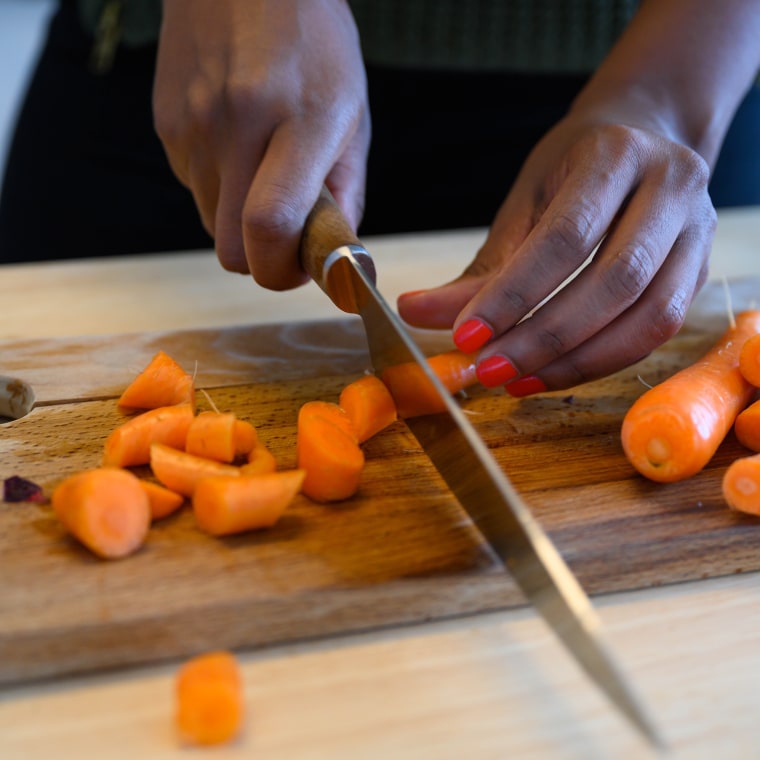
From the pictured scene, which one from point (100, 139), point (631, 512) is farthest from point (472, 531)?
point (100, 139)

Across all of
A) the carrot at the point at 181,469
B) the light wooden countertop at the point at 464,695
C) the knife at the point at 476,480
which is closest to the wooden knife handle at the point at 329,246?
the knife at the point at 476,480

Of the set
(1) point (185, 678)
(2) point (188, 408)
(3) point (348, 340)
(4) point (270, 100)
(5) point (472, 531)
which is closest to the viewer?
(1) point (185, 678)

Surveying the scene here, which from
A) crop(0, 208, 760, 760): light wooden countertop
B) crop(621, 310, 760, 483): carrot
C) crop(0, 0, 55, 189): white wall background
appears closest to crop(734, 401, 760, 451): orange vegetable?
crop(621, 310, 760, 483): carrot

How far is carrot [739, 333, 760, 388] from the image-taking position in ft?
5.11

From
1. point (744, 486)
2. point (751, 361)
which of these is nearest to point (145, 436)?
point (744, 486)

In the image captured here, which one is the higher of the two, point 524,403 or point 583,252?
point 583,252

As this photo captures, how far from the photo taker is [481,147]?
2578 millimetres

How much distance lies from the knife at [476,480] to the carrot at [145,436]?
1.13ft

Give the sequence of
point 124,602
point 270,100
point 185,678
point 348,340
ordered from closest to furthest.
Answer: point 185,678 < point 124,602 < point 270,100 < point 348,340

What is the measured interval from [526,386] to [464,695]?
0.66 m

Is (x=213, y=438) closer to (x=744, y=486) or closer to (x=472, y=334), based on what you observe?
(x=472, y=334)

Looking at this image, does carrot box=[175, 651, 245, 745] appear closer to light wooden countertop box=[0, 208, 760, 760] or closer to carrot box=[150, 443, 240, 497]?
light wooden countertop box=[0, 208, 760, 760]

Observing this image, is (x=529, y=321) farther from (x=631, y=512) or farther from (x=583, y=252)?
(x=631, y=512)

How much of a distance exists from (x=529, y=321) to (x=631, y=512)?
372 mm
